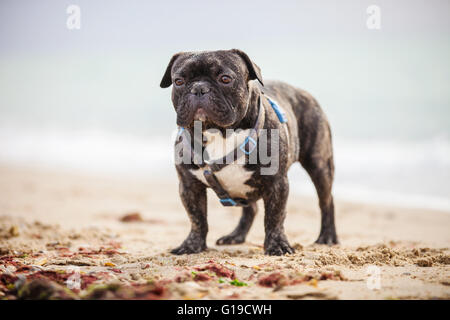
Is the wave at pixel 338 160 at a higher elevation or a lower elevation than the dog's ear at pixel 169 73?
lower

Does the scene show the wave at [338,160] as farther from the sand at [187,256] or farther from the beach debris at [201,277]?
the beach debris at [201,277]

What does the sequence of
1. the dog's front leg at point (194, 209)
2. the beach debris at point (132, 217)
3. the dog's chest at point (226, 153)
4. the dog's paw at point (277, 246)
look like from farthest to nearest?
the beach debris at point (132, 217), the dog's front leg at point (194, 209), the dog's paw at point (277, 246), the dog's chest at point (226, 153)

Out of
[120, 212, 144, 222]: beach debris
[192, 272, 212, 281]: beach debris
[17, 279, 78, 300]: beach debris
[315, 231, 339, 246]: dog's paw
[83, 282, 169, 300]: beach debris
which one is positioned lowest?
[120, 212, 144, 222]: beach debris

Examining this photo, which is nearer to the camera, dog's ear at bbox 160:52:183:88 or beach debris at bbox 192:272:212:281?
beach debris at bbox 192:272:212:281

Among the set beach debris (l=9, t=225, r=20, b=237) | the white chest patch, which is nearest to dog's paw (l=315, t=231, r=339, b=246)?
the white chest patch

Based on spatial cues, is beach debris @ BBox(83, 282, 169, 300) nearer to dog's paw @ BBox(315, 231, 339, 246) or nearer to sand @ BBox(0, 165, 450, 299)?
sand @ BBox(0, 165, 450, 299)

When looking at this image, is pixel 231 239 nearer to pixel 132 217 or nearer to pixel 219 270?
pixel 219 270

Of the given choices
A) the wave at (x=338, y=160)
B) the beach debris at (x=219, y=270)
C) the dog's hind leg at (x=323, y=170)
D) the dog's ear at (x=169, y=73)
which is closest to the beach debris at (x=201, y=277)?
the beach debris at (x=219, y=270)

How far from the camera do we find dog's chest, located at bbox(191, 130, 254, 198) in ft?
14.5

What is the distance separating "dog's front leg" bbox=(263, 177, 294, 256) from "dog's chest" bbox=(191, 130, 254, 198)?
0.28 metres

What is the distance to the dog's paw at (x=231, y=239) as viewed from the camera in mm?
5758

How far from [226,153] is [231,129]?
229mm

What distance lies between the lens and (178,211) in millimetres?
9273

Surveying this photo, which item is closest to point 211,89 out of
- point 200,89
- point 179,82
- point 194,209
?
point 200,89
